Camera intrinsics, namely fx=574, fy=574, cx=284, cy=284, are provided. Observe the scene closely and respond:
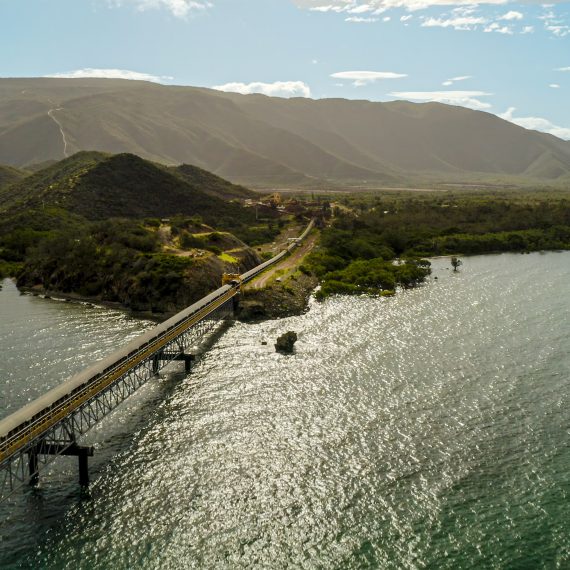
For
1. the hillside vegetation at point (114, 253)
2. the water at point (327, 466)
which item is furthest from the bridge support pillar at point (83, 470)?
the hillside vegetation at point (114, 253)

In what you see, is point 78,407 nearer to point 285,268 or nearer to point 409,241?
point 285,268

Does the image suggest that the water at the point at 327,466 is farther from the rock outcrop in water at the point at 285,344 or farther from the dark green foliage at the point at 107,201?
the dark green foliage at the point at 107,201

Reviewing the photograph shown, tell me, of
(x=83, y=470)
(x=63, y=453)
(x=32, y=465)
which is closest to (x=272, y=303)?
(x=83, y=470)

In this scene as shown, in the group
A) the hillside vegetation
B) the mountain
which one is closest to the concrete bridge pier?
the hillside vegetation

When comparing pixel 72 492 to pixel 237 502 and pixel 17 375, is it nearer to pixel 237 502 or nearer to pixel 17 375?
pixel 237 502

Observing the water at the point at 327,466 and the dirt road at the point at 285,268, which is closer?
the water at the point at 327,466

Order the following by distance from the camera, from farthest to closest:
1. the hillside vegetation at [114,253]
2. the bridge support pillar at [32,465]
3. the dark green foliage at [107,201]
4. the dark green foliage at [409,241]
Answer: the dark green foliage at [107,201]
the dark green foliage at [409,241]
the hillside vegetation at [114,253]
the bridge support pillar at [32,465]
